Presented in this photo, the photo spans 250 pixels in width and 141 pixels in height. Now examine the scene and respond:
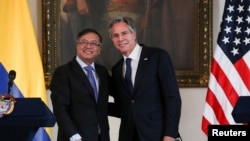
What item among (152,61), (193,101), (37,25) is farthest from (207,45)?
(37,25)

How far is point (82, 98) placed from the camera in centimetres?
288

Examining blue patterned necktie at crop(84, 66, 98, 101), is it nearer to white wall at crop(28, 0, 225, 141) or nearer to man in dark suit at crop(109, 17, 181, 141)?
man in dark suit at crop(109, 17, 181, 141)

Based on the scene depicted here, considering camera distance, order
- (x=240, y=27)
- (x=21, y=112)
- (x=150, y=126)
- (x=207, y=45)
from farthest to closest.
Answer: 1. (x=207, y=45)
2. (x=240, y=27)
3. (x=150, y=126)
4. (x=21, y=112)

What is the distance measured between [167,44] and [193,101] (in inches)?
21.3

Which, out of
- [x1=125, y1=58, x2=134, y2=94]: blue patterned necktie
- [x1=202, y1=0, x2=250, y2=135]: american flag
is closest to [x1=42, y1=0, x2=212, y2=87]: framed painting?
[x1=202, y1=0, x2=250, y2=135]: american flag

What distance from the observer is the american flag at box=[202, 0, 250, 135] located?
141 inches

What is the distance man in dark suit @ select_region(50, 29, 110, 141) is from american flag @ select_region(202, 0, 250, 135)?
1020 millimetres

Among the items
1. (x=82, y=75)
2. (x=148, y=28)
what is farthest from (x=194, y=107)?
(x=82, y=75)

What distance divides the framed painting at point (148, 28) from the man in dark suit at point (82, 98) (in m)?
1.05

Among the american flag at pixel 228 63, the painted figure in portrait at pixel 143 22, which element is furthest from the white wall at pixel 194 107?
the american flag at pixel 228 63

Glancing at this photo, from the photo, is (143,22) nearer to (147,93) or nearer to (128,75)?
(128,75)

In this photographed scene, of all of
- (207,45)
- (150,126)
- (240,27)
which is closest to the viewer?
(150,126)

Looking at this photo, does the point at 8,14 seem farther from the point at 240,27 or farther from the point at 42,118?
the point at 42,118

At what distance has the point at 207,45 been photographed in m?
3.94
